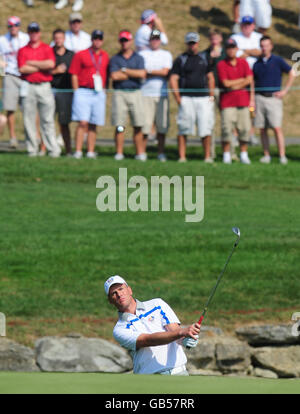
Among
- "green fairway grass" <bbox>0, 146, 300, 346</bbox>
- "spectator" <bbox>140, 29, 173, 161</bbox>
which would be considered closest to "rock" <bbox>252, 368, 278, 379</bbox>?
"green fairway grass" <bbox>0, 146, 300, 346</bbox>

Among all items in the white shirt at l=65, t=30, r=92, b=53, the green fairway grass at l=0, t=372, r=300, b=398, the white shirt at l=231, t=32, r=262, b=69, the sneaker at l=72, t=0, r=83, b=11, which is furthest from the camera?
the sneaker at l=72, t=0, r=83, b=11

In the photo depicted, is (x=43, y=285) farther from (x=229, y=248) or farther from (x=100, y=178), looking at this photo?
(x=100, y=178)

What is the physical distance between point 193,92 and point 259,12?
10.5ft

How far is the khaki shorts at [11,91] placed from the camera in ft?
59.4

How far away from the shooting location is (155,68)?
18062mm

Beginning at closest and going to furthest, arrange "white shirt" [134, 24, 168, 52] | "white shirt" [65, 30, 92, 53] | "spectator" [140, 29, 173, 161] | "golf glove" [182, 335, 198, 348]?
"golf glove" [182, 335, 198, 348] < "spectator" [140, 29, 173, 161] < "white shirt" [134, 24, 168, 52] < "white shirt" [65, 30, 92, 53]

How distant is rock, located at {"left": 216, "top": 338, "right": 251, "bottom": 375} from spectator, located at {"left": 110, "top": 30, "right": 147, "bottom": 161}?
5.57 metres

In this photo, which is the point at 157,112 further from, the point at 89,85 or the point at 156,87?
the point at 89,85

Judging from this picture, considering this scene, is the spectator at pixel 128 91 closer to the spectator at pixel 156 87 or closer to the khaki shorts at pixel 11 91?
the spectator at pixel 156 87

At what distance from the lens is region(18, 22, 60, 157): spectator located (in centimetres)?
1734

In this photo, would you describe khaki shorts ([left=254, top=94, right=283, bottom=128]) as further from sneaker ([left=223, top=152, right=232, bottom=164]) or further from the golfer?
the golfer
